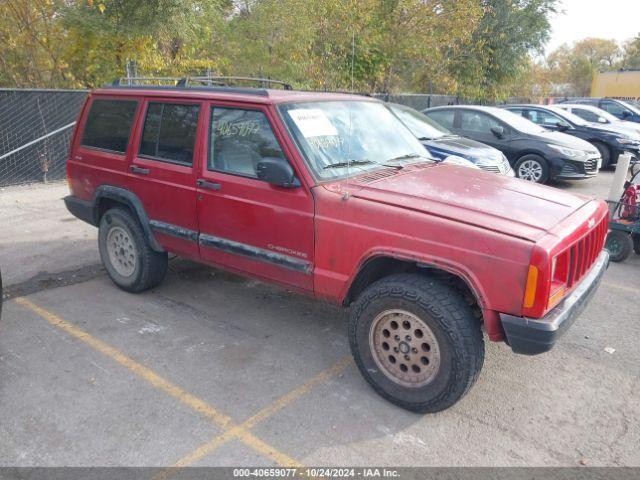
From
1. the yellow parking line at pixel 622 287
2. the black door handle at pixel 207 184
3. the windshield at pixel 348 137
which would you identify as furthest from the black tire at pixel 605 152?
the black door handle at pixel 207 184

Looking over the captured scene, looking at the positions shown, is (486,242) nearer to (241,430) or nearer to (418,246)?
(418,246)

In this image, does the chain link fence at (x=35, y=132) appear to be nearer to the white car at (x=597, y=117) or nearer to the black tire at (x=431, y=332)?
the black tire at (x=431, y=332)

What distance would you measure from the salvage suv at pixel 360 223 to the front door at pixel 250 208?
11mm

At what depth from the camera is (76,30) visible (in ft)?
34.5

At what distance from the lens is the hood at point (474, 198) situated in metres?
3.01

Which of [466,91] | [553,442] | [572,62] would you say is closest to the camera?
[553,442]

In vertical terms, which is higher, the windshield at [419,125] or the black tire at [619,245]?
the windshield at [419,125]

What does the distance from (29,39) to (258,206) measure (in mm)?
9587

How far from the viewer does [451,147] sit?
8344mm

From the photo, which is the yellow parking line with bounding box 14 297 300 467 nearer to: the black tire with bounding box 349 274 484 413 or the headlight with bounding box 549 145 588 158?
the black tire with bounding box 349 274 484 413

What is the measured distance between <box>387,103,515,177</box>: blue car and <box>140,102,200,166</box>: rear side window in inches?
160

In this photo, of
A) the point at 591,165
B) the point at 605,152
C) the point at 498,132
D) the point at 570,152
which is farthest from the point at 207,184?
the point at 605,152

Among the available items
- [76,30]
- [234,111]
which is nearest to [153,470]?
[234,111]

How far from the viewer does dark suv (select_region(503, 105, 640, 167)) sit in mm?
12891
